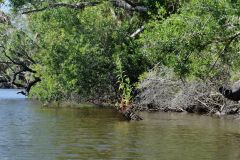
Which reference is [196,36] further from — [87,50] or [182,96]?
[87,50]

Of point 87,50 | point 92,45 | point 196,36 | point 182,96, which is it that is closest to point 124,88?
point 182,96

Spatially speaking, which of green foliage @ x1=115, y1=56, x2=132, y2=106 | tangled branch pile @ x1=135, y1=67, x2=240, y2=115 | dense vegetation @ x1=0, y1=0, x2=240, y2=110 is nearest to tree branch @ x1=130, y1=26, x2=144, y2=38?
dense vegetation @ x1=0, y1=0, x2=240, y2=110

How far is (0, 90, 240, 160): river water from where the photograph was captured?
1545 centimetres

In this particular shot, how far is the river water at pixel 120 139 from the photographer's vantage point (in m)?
15.4

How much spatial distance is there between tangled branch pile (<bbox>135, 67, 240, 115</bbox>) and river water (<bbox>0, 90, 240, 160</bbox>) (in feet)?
6.45

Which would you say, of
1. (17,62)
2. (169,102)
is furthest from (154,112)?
(17,62)

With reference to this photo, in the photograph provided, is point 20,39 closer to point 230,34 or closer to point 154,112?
point 154,112

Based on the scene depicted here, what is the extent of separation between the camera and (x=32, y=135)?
66.1ft

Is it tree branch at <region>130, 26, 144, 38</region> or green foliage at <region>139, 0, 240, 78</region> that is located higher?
tree branch at <region>130, 26, 144, 38</region>

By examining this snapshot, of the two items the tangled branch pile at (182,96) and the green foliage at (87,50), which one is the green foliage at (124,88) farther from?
the green foliage at (87,50)

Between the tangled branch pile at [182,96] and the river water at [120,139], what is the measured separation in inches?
77.4

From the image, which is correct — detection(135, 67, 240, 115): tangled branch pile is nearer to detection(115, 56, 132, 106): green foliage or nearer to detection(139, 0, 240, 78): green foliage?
detection(115, 56, 132, 106): green foliage

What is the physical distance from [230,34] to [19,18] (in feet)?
107

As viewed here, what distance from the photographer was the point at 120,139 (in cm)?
1884
